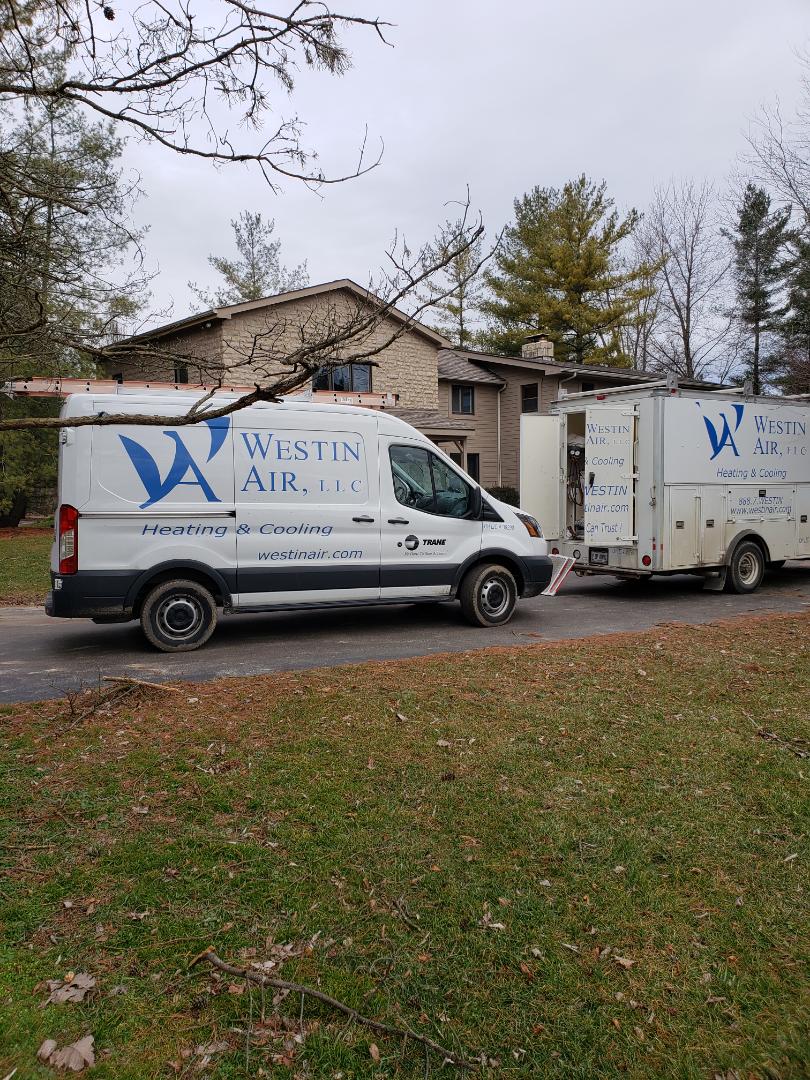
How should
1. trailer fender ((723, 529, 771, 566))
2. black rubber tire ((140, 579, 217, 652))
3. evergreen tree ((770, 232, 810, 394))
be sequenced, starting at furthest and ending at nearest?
evergreen tree ((770, 232, 810, 394))
trailer fender ((723, 529, 771, 566))
black rubber tire ((140, 579, 217, 652))

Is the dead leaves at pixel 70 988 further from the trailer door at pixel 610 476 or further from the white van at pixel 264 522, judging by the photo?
the trailer door at pixel 610 476

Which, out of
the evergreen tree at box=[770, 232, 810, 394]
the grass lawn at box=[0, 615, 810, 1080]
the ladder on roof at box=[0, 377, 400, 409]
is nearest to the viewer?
the grass lawn at box=[0, 615, 810, 1080]

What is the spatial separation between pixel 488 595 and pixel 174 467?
3.96 meters

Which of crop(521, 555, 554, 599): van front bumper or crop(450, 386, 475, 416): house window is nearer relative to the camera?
crop(521, 555, 554, 599): van front bumper

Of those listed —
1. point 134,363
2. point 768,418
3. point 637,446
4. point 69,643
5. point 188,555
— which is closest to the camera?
point 134,363

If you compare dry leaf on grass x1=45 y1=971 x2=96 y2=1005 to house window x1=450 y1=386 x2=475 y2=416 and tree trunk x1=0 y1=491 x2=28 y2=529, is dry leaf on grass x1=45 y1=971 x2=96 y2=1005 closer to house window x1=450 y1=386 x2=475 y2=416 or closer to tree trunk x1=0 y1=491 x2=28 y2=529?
tree trunk x1=0 y1=491 x2=28 y2=529

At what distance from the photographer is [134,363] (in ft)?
17.7

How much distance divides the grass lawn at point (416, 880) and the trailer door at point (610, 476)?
6037 mm

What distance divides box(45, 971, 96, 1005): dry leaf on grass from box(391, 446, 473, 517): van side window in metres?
6.70

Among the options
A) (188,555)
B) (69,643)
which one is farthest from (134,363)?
(69,643)

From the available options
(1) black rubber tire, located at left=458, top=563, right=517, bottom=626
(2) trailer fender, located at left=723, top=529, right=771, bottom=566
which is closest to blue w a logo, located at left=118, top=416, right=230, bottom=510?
(1) black rubber tire, located at left=458, top=563, right=517, bottom=626

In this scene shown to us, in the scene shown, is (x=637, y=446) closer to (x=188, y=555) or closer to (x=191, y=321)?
(x=188, y=555)

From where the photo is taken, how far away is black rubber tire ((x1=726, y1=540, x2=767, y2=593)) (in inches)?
496

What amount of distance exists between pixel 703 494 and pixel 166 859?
33.6 ft
